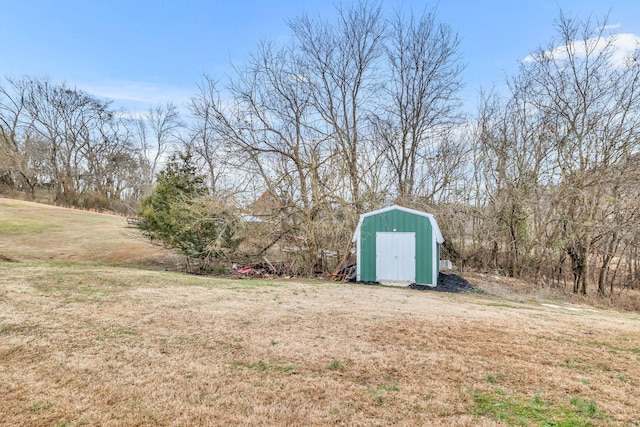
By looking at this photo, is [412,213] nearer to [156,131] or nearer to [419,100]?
[419,100]

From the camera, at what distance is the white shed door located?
411 inches

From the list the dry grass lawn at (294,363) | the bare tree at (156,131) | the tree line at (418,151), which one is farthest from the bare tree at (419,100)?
the bare tree at (156,131)

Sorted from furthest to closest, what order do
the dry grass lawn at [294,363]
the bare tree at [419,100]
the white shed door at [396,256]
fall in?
the bare tree at [419,100], the white shed door at [396,256], the dry grass lawn at [294,363]

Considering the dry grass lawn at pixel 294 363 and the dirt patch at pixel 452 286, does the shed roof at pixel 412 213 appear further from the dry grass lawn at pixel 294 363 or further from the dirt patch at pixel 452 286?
the dry grass lawn at pixel 294 363

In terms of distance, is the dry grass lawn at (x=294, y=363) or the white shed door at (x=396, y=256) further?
the white shed door at (x=396, y=256)

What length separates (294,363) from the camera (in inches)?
139

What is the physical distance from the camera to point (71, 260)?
12555 mm

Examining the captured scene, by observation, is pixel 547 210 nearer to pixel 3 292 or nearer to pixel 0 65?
pixel 3 292

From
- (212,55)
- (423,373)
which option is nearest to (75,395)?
(423,373)

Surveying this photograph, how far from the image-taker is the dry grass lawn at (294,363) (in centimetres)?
260

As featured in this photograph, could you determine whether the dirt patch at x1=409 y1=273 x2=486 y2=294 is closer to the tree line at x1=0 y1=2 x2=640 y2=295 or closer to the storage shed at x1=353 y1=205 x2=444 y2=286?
the storage shed at x1=353 y1=205 x2=444 y2=286

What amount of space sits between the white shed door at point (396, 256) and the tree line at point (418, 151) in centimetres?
144

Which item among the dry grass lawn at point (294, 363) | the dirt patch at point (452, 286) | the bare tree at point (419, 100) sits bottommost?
the dirt patch at point (452, 286)

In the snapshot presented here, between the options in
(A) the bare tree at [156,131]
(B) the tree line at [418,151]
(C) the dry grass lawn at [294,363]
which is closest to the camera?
(C) the dry grass lawn at [294,363]
